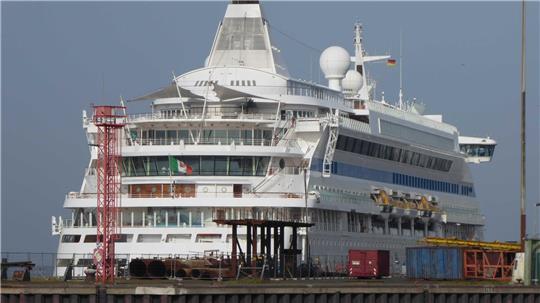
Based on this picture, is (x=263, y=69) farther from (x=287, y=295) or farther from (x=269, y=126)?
(x=287, y=295)

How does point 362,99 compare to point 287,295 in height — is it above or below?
above

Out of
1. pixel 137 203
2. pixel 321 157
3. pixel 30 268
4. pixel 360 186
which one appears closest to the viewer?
pixel 30 268

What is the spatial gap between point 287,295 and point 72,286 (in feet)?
25.4

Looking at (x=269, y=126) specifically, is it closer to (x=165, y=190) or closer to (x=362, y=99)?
(x=165, y=190)

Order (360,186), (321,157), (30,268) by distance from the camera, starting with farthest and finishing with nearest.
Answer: (360,186)
(321,157)
(30,268)

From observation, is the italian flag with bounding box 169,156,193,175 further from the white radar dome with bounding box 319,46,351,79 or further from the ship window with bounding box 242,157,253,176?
the white radar dome with bounding box 319,46,351,79

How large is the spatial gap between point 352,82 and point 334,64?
4.85 m

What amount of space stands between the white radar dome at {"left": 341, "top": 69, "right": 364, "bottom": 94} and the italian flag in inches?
945

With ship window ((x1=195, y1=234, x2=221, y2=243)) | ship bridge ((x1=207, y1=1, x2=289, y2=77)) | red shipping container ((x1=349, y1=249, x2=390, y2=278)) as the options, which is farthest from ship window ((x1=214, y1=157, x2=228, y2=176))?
ship bridge ((x1=207, y1=1, x2=289, y2=77))

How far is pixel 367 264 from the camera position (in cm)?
8438

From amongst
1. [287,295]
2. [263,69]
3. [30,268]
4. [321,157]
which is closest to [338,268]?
[321,157]

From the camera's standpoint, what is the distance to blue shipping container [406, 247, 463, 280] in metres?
80.5

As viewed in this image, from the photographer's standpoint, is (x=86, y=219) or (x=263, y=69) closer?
(x=86, y=219)

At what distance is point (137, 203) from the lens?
90.1m
